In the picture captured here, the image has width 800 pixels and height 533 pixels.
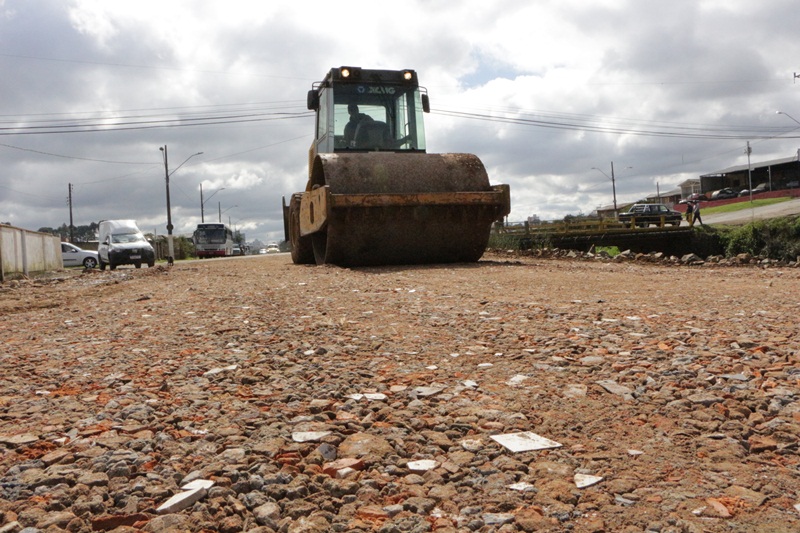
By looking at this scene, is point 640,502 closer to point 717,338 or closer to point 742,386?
point 742,386

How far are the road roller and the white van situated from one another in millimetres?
15414

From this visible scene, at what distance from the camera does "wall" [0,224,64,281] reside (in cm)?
2056

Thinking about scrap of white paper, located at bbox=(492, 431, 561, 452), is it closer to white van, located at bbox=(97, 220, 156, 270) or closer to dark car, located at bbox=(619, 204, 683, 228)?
white van, located at bbox=(97, 220, 156, 270)

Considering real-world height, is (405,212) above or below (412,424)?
above

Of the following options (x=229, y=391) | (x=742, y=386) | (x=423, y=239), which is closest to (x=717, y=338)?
(x=742, y=386)

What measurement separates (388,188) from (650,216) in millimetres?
29862

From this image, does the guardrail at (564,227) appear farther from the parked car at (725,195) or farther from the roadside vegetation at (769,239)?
the parked car at (725,195)

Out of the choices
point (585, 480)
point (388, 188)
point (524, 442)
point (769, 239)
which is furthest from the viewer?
point (769, 239)

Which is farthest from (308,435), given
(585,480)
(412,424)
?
(585,480)

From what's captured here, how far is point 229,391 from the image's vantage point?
345cm

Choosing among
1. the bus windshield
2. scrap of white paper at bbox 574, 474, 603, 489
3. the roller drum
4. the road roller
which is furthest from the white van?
scrap of white paper at bbox 574, 474, 603, 489

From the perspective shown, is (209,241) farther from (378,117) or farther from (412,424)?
(412,424)

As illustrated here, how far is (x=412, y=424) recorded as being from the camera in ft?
9.46

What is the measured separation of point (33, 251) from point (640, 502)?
25.9 metres
